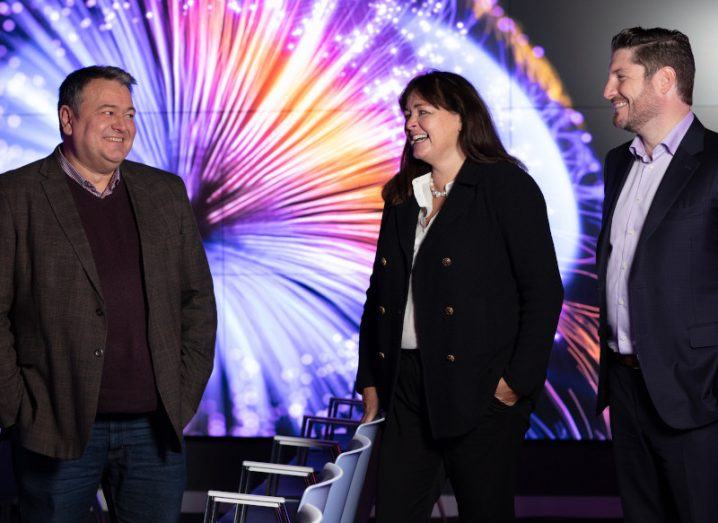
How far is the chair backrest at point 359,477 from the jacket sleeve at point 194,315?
0.46 metres

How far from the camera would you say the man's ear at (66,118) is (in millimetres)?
2627

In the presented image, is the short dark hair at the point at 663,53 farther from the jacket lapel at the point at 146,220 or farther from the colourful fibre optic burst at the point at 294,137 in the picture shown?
the colourful fibre optic burst at the point at 294,137

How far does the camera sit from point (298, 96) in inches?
199

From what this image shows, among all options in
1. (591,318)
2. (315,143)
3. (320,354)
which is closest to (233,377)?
(320,354)

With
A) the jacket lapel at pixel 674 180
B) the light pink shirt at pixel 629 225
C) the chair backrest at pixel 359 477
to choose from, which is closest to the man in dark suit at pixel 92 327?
the chair backrest at pixel 359 477

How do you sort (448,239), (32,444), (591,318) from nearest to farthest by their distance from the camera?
1. (32,444)
2. (448,239)
3. (591,318)

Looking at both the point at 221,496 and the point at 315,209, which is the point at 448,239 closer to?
the point at 221,496

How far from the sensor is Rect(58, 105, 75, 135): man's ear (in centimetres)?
263

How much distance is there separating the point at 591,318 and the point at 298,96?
1.88 metres

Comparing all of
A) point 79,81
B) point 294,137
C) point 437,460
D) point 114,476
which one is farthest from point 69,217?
point 294,137

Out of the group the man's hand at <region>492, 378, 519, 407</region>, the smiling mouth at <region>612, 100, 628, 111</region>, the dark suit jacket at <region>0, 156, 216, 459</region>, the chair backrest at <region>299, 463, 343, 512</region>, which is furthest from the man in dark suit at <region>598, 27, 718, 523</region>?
the dark suit jacket at <region>0, 156, 216, 459</region>

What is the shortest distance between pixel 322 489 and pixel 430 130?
1053 mm

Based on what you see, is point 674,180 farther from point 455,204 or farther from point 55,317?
point 55,317

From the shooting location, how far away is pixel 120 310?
252 centimetres
